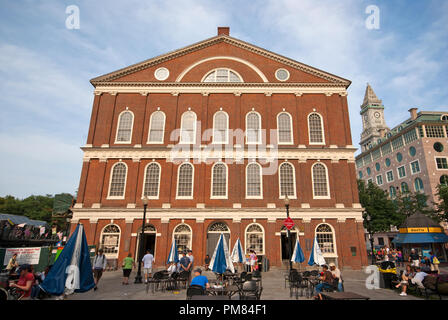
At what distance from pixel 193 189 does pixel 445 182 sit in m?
44.9

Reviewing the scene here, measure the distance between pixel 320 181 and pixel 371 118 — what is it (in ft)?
292

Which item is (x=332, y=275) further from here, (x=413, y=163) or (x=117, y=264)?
(x=413, y=163)

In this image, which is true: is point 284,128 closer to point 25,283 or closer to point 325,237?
point 325,237

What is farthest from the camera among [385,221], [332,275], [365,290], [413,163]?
[413,163]

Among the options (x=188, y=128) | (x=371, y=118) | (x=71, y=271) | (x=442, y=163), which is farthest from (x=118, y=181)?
(x=371, y=118)

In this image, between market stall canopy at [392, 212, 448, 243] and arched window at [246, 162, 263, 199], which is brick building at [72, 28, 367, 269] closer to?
arched window at [246, 162, 263, 199]

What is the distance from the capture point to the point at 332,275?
34.5 ft

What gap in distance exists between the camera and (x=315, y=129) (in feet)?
81.7

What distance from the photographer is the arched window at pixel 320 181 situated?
23078 millimetres

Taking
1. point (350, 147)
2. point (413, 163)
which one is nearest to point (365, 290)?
point (350, 147)

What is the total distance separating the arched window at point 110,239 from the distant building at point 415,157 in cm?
4549

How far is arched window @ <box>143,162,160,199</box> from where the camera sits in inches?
906

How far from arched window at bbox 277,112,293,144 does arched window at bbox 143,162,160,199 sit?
1150 centimetres

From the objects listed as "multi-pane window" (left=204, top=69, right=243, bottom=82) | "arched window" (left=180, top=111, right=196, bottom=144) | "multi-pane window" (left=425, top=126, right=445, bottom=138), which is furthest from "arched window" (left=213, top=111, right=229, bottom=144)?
"multi-pane window" (left=425, top=126, right=445, bottom=138)
